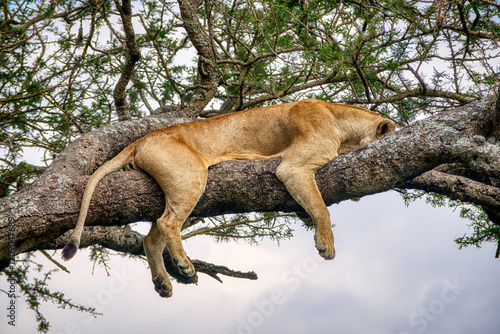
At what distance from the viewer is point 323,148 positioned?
14.0 ft

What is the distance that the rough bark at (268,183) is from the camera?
3713 millimetres

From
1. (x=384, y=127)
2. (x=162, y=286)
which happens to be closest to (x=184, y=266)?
(x=162, y=286)

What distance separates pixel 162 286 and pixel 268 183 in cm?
146

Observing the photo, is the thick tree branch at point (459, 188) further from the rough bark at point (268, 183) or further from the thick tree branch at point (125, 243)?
the thick tree branch at point (125, 243)

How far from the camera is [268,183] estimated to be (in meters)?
4.10

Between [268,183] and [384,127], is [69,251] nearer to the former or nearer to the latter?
[268,183]

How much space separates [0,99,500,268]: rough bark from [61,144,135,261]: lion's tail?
0.08 meters

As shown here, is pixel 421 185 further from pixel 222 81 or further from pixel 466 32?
pixel 222 81

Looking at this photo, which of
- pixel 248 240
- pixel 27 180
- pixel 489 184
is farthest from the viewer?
pixel 248 240

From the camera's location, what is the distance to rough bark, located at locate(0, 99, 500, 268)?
371 cm

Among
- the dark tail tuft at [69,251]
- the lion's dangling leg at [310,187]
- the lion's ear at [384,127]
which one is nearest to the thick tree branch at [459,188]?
the lion's ear at [384,127]

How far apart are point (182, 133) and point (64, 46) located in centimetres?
272

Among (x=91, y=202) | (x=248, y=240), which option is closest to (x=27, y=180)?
(x=91, y=202)

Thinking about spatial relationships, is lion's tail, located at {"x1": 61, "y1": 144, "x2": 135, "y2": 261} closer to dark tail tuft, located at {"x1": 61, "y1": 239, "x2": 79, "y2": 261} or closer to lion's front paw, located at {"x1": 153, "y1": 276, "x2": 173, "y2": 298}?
dark tail tuft, located at {"x1": 61, "y1": 239, "x2": 79, "y2": 261}
